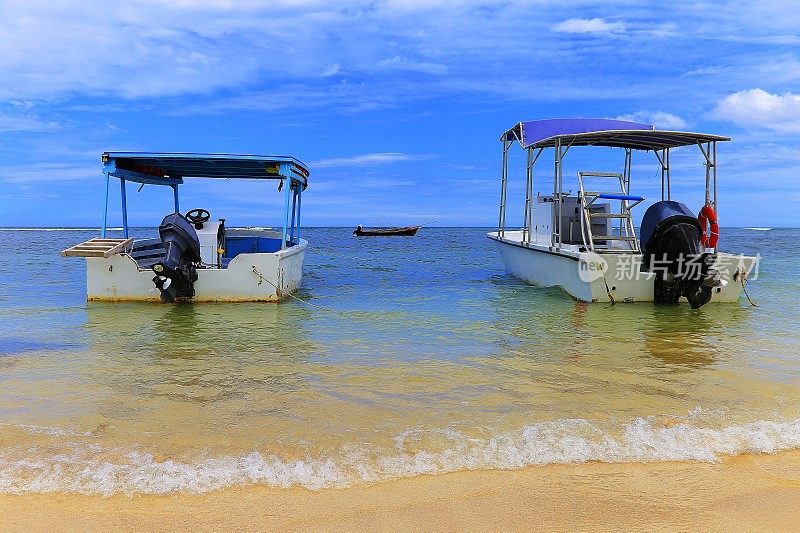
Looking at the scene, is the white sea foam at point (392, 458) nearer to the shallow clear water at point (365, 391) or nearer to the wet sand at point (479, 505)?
the shallow clear water at point (365, 391)

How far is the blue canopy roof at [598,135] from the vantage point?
36.8 feet

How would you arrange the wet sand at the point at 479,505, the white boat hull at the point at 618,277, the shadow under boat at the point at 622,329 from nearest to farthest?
1. the wet sand at the point at 479,505
2. the shadow under boat at the point at 622,329
3. the white boat hull at the point at 618,277

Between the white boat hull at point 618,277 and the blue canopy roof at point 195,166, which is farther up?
the blue canopy roof at point 195,166

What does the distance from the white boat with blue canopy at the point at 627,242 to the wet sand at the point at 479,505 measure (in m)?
7.13

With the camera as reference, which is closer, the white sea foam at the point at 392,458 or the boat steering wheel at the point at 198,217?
the white sea foam at the point at 392,458

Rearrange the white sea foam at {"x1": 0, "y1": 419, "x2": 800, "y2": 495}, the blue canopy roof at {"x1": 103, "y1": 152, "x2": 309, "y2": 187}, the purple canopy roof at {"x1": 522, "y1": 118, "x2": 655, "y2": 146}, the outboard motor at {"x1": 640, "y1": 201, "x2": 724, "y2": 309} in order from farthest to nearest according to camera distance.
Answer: the purple canopy roof at {"x1": 522, "y1": 118, "x2": 655, "y2": 146} → the blue canopy roof at {"x1": 103, "y1": 152, "x2": 309, "y2": 187} → the outboard motor at {"x1": 640, "y1": 201, "x2": 724, "y2": 309} → the white sea foam at {"x1": 0, "y1": 419, "x2": 800, "y2": 495}

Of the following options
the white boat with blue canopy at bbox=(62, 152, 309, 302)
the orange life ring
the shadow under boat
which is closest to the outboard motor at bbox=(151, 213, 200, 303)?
the white boat with blue canopy at bbox=(62, 152, 309, 302)

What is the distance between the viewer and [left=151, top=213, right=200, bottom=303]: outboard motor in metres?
9.91

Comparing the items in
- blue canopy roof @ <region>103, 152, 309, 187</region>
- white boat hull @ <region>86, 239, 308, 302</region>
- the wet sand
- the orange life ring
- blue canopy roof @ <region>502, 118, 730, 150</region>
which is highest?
blue canopy roof @ <region>502, 118, 730, 150</region>

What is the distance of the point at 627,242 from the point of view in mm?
12797

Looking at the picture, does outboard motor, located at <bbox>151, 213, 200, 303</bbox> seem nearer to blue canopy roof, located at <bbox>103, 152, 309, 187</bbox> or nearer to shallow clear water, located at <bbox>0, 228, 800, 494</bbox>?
shallow clear water, located at <bbox>0, 228, 800, 494</bbox>

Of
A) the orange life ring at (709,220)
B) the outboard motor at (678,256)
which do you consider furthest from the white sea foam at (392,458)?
the orange life ring at (709,220)

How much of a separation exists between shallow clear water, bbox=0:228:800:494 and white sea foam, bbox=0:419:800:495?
0.01m

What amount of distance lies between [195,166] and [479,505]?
34.9 feet
